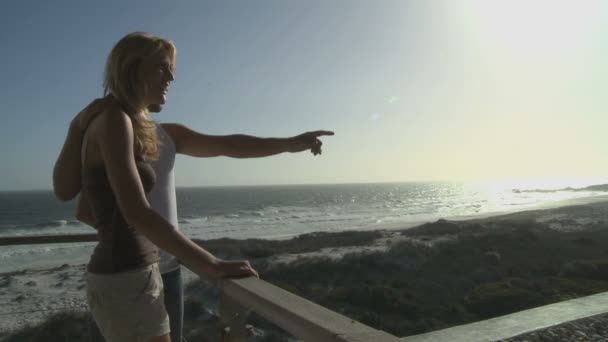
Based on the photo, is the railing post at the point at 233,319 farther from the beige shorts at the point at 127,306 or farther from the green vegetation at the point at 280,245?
the green vegetation at the point at 280,245

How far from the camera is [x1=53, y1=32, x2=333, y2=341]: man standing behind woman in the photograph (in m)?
1.03

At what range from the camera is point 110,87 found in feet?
4.00

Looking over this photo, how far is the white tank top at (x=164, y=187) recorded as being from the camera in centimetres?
147

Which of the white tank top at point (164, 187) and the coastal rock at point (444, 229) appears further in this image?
the coastal rock at point (444, 229)

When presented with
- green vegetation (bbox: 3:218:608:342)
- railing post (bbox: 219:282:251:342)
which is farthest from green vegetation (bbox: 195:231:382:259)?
railing post (bbox: 219:282:251:342)

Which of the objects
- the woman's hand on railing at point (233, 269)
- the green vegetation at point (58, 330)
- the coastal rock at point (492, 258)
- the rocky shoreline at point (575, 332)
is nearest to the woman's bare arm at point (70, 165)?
the woman's hand on railing at point (233, 269)

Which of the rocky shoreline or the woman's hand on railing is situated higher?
the woman's hand on railing

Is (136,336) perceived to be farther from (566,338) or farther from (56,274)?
(56,274)

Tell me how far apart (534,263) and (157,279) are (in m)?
16.3

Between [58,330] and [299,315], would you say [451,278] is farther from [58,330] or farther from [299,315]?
[299,315]

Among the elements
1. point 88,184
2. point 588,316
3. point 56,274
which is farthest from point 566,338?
point 56,274

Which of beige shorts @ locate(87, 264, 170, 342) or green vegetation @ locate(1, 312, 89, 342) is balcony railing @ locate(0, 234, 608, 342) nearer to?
beige shorts @ locate(87, 264, 170, 342)

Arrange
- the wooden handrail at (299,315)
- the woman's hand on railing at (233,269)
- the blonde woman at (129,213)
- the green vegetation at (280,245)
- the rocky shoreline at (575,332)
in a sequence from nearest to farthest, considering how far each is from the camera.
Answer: the wooden handrail at (299,315) → the blonde woman at (129,213) → the woman's hand on railing at (233,269) → the rocky shoreline at (575,332) → the green vegetation at (280,245)

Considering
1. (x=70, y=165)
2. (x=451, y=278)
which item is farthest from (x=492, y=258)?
(x=70, y=165)
